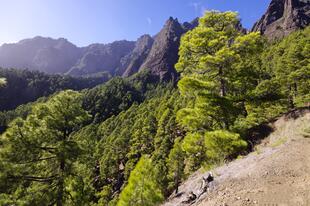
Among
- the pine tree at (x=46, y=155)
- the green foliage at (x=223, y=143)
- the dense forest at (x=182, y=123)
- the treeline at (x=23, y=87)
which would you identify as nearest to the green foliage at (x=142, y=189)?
the dense forest at (x=182, y=123)

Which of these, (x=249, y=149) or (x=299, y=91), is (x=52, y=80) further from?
(x=249, y=149)

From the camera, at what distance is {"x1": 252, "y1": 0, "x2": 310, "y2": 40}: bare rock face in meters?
136

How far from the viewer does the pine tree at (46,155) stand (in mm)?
14281

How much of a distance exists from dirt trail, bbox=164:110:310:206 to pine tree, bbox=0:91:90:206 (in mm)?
6435

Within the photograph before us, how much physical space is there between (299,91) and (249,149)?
24.5m

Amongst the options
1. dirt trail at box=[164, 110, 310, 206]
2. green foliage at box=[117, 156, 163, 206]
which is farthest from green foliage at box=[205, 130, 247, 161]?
green foliage at box=[117, 156, 163, 206]

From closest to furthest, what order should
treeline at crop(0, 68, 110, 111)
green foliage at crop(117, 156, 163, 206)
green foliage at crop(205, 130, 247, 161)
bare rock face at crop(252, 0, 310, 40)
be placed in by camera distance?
green foliage at crop(205, 130, 247, 161) → green foliage at crop(117, 156, 163, 206) → bare rock face at crop(252, 0, 310, 40) → treeline at crop(0, 68, 110, 111)

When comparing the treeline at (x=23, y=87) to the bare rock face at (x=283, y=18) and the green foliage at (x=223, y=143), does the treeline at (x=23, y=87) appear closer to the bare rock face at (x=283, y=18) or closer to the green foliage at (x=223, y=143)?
the bare rock face at (x=283, y=18)

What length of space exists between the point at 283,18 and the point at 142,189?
15466cm

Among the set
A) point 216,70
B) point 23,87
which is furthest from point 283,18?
point 216,70

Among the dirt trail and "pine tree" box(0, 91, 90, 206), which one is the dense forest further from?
the dirt trail

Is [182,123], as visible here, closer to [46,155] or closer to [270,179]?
[46,155]

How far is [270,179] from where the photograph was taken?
30.4 ft

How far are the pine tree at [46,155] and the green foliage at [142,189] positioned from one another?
2456 mm
